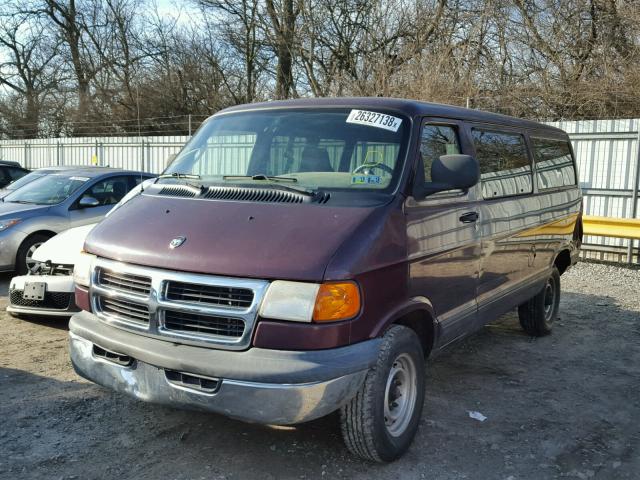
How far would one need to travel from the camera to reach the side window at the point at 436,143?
3951mm

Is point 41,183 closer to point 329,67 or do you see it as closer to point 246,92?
point 329,67

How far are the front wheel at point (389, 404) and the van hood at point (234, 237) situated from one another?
0.68 metres

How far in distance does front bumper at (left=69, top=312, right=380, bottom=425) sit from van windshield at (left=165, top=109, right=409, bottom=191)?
1156mm

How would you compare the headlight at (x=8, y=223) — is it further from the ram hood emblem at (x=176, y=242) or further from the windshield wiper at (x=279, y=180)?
the ram hood emblem at (x=176, y=242)

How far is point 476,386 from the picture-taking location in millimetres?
4930

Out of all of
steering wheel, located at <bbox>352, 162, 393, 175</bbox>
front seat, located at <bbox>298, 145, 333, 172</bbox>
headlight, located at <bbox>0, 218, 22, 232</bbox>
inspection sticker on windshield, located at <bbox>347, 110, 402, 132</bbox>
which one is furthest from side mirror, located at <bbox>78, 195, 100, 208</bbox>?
steering wheel, located at <bbox>352, 162, 393, 175</bbox>

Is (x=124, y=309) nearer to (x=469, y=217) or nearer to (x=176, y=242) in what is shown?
(x=176, y=242)

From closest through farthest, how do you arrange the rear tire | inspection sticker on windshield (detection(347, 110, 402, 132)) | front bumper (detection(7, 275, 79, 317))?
inspection sticker on windshield (detection(347, 110, 402, 132)) → front bumper (detection(7, 275, 79, 317)) → the rear tire

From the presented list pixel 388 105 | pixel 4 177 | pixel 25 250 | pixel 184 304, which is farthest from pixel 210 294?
pixel 4 177

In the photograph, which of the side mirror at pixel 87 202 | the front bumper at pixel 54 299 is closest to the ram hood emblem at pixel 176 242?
the front bumper at pixel 54 299

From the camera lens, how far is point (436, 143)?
4.17 m

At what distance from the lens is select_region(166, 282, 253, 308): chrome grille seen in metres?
3.09

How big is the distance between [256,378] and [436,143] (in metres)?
2.11

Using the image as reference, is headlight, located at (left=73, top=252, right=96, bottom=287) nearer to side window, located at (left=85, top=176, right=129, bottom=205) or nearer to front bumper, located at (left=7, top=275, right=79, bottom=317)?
front bumper, located at (left=7, top=275, right=79, bottom=317)
